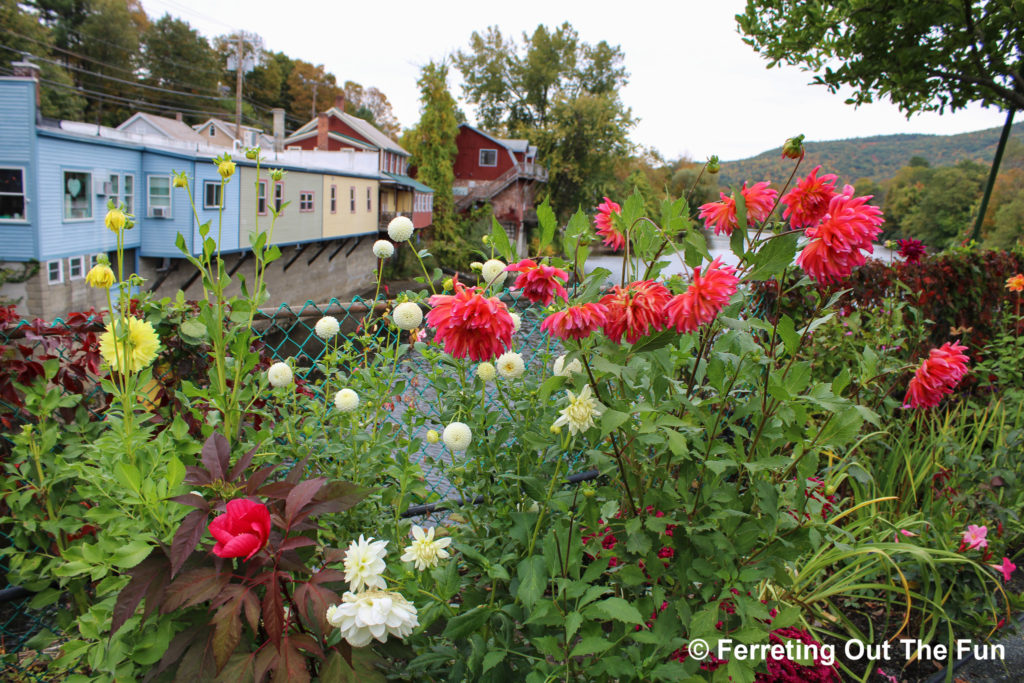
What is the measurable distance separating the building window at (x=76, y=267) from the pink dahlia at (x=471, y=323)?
14816 mm

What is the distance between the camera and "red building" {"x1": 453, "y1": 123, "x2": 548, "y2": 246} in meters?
31.6

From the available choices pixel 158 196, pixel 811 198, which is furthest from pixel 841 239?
pixel 158 196

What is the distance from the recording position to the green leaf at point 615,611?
2.85 ft

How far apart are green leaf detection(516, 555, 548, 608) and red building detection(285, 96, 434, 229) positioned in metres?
26.0

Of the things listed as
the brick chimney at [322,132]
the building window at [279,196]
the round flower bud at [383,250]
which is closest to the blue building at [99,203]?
the building window at [279,196]

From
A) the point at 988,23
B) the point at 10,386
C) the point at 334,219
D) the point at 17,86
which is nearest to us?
the point at 10,386

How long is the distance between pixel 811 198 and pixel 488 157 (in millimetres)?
33143

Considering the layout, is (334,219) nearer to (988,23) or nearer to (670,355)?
(988,23)

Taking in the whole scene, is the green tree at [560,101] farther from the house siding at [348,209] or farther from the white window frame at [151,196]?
the white window frame at [151,196]

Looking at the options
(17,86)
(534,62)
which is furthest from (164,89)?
(17,86)

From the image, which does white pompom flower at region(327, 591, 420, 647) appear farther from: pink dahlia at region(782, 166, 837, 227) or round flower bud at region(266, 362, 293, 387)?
pink dahlia at region(782, 166, 837, 227)

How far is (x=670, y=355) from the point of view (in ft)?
3.56

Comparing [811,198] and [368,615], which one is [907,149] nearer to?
[811,198]

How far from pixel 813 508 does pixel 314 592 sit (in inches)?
35.4
